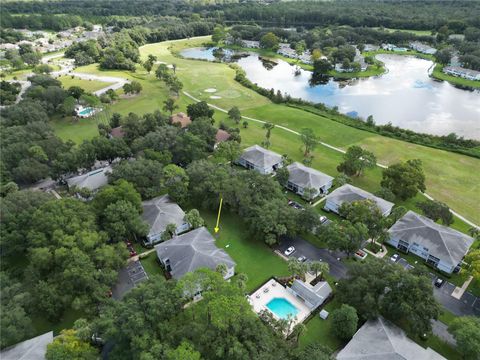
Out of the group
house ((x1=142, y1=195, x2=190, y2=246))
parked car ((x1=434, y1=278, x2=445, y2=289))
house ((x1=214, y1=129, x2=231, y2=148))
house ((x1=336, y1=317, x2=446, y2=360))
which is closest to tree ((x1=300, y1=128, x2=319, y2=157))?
house ((x1=214, y1=129, x2=231, y2=148))

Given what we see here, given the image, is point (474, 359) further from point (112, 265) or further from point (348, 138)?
point (348, 138)

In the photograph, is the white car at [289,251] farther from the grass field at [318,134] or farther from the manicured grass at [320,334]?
the grass field at [318,134]

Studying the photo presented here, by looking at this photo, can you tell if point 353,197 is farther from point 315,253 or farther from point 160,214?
point 160,214

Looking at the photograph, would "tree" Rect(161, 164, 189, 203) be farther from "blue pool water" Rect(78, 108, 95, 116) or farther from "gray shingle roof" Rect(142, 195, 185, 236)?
"blue pool water" Rect(78, 108, 95, 116)

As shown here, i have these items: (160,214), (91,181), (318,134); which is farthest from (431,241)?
(91,181)

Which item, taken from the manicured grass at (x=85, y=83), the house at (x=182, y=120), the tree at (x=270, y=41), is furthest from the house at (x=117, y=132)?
the tree at (x=270, y=41)
